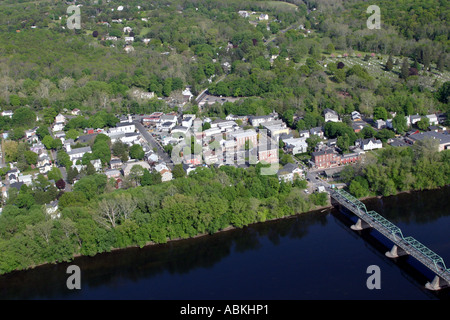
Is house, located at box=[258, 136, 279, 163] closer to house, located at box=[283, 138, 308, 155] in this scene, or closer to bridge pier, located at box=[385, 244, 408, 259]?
house, located at box=[283, 138, 308, 155]

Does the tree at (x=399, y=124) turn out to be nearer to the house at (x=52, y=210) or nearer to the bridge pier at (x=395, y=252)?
the bridge pier at (x=395, y=252)

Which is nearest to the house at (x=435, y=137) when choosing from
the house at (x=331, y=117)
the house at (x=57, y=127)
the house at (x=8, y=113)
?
the house at (x=331, y=117)

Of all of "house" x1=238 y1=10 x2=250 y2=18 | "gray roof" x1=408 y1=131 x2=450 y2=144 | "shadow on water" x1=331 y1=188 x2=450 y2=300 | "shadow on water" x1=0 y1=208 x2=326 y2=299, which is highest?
"house" x1=238 y1=10 x2=250 y2=18

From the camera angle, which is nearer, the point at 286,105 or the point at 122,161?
the point at 122,161

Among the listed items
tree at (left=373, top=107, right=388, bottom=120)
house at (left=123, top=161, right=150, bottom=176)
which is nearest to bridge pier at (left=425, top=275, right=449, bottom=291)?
house at (left=123, top=161, right=150, bottom=176)

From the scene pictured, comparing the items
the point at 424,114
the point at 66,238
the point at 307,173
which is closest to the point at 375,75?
the point at 424,114

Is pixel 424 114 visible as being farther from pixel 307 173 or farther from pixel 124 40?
pixel 124 40

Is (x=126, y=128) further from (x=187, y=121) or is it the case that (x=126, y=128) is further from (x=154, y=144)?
(x=187, y=121)
